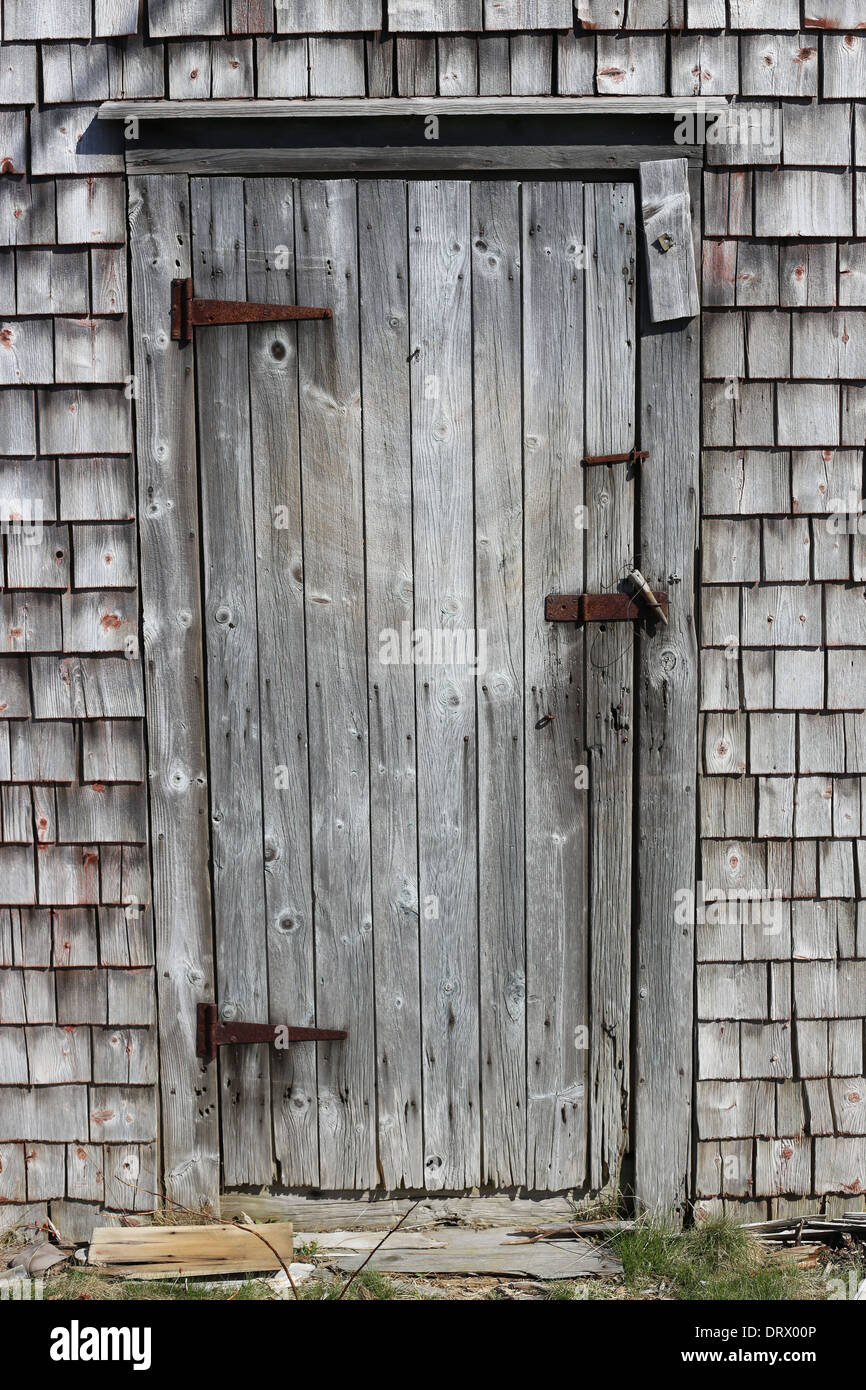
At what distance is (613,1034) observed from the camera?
290 cm

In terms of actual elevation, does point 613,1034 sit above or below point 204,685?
below

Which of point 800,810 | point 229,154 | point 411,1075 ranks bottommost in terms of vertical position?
point 411,1075

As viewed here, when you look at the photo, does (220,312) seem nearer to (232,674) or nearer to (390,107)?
(390,107)

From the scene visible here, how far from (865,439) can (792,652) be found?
60 centimetres

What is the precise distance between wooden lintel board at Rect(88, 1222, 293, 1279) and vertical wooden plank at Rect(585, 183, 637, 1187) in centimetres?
89

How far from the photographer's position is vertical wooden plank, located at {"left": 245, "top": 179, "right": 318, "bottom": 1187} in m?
2.71

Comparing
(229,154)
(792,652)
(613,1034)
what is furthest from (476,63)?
(613,1034)

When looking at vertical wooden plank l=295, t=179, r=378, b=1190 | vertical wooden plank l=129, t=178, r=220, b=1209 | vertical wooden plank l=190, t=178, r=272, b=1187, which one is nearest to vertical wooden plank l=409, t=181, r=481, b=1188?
vertical wooden plank l=295, t=179, r=378, b=1190

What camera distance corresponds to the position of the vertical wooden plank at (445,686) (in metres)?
2.71

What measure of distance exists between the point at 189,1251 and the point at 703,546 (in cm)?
230

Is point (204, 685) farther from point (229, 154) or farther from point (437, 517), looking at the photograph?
point (229, 154)

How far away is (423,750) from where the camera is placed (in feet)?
9.28

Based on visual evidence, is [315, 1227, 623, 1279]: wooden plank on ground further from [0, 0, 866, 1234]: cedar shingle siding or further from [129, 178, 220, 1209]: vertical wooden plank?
[129, 178, 220, 1209]: vertical wooden plank
